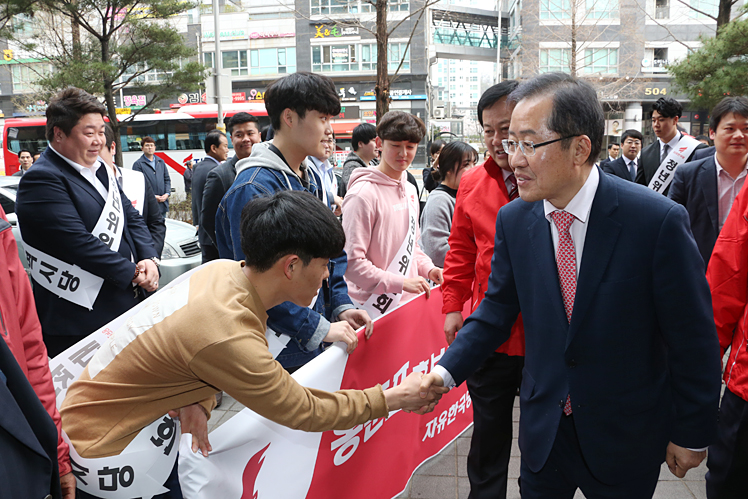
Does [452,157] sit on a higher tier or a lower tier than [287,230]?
higher

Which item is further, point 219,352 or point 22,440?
point 219,352

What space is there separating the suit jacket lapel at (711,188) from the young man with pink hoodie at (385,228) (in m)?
2.35

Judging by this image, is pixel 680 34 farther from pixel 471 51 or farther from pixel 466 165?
pixel 466 165

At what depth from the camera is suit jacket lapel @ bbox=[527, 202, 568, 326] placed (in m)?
1.77

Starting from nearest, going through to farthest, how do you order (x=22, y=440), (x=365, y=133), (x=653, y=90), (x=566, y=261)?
(x=22, y=440), (x=566, y=261), (x=365, y=133), (x=653, y=90)

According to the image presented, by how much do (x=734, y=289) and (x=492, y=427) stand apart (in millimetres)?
1157

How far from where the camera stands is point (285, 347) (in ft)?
7.71

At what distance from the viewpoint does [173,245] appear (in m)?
6.37

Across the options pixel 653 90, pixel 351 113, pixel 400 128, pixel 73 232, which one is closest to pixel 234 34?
pixel 351 113

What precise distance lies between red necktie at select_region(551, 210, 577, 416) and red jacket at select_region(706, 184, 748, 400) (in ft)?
2.44

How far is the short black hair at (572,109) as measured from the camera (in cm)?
166

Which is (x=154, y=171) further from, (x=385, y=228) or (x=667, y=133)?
(x=667, y=133)

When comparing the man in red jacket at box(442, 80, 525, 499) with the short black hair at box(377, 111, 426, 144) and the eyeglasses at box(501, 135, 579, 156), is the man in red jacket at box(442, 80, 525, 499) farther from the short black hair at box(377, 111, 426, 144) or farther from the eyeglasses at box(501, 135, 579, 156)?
the short black hair at box(377, 111, 426, 144)

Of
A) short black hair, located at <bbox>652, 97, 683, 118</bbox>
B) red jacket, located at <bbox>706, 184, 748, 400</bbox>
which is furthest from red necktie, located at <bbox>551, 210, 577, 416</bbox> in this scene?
short black hair, located at <bbox>652, 97, 683, 118</bbox>
